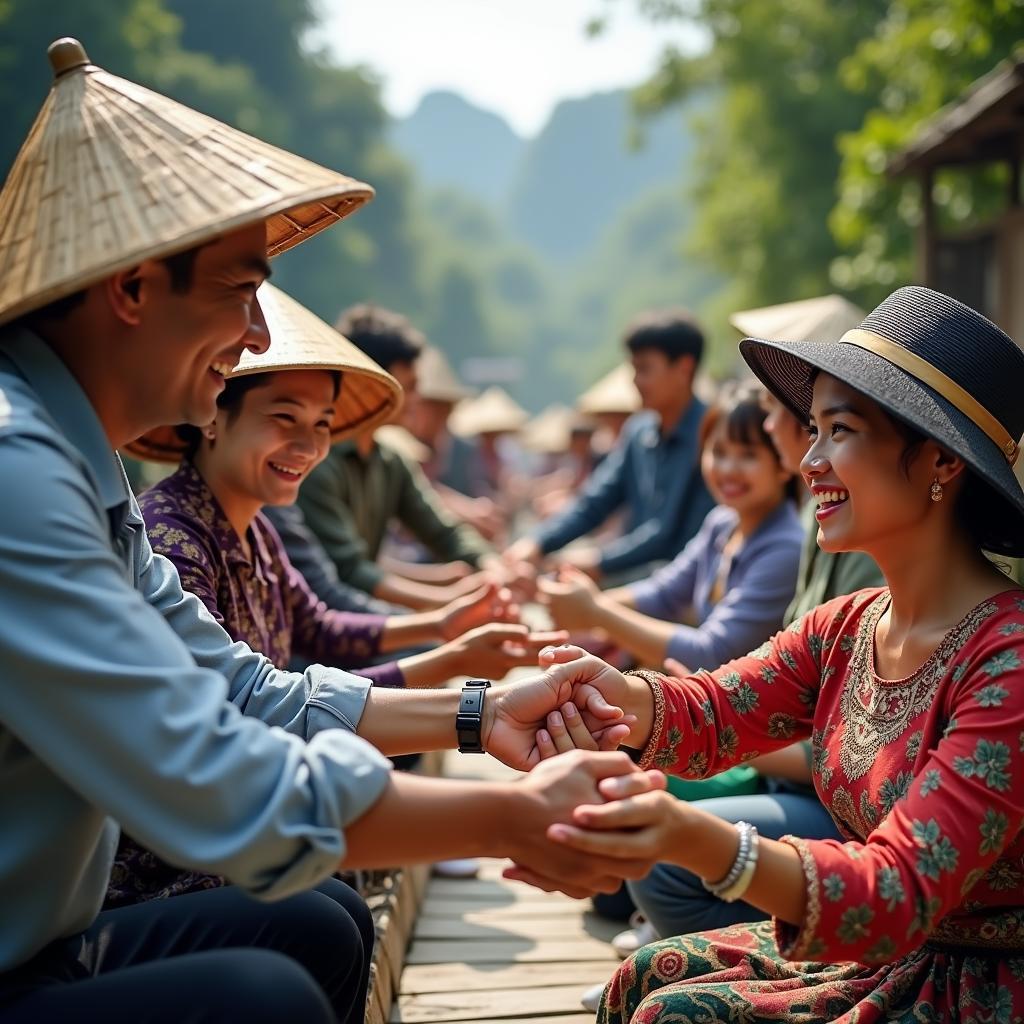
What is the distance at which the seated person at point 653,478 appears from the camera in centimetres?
586

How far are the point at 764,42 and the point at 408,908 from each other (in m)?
17.7

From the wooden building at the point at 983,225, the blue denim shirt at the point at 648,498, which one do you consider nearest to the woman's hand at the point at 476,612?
the blue denim shirt at the point at 648,498

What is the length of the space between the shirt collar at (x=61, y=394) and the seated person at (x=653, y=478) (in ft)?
12.6

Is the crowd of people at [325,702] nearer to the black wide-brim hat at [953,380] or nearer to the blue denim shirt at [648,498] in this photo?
the black wide-brim hat at [953,380]

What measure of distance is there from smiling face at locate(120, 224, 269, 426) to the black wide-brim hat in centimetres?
98

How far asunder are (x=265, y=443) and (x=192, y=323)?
44.9 inches

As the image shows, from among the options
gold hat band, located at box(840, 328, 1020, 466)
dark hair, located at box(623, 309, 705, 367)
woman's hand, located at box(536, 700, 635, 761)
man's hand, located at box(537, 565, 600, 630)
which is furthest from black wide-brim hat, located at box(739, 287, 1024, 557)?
dark hair, located at box(623, 309, 705, 367)

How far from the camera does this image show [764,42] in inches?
729

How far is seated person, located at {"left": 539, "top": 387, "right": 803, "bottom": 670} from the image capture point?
3.71 m

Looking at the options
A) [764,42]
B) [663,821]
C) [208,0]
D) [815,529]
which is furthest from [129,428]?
[208,0]

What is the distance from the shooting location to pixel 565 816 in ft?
5.81

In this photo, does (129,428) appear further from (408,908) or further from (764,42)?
(764,42)

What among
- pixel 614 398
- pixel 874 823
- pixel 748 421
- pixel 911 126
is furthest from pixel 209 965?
pixel 911 126

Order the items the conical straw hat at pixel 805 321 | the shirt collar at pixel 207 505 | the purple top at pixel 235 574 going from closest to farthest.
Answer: the purple top at pixel 235 574 → the shirt collar at pixel 207 505 → the conical straw hat at pixel 805 321
